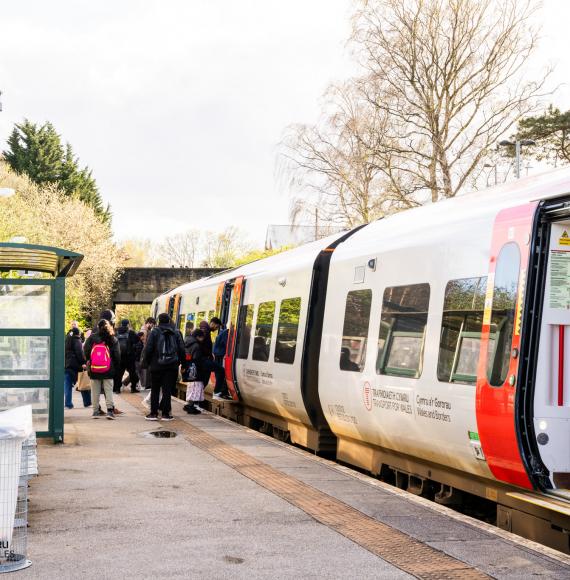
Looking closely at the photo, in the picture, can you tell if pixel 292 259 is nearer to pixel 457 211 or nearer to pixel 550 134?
Answer: pixel 457 211

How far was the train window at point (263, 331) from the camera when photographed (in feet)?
46.0

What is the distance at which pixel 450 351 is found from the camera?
790 centimetres

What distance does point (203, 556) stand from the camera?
6207mm

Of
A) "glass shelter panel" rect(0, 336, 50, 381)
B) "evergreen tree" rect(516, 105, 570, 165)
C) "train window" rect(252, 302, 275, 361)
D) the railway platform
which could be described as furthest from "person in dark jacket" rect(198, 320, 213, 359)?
"evergreen tree" rect(516, 105, 570, 165)

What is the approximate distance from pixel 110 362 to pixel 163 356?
0.88 m

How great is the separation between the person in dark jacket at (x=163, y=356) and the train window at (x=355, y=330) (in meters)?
5.31

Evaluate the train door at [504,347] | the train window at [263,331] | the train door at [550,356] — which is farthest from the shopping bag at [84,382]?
the train door at [550,356]

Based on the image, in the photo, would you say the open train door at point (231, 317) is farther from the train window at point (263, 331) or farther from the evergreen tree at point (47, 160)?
the evergreen tree at point (47, 160)

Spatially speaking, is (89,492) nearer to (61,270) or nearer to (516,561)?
(516,561)

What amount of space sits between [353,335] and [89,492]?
10.4 feet

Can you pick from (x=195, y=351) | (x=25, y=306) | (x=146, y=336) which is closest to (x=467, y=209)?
(x=25, y=306)

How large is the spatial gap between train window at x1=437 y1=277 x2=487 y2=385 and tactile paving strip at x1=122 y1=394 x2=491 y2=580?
1.31 m

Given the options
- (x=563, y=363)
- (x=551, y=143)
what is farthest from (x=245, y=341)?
(x=551, y=143)

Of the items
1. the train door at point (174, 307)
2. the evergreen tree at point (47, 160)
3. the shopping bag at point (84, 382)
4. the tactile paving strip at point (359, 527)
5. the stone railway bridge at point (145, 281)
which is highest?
the evergreen tree at point (47, 160)
